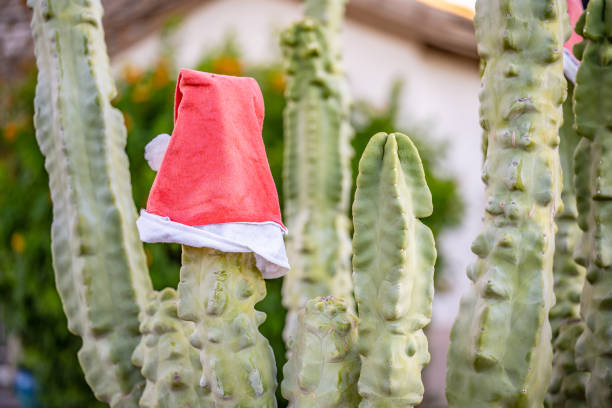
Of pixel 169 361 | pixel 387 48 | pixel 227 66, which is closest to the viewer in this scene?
pixel 169 361

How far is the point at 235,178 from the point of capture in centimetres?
63

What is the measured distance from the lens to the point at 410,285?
0.57 meters

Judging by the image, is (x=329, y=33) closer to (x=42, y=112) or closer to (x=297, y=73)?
(x=297, y=73)

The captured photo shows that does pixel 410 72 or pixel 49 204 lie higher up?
pixel 410 72

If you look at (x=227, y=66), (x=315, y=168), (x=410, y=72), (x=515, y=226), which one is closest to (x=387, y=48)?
(x=410, y=72)

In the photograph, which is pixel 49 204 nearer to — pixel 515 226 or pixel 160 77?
pixel 160 77

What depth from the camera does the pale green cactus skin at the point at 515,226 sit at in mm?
578

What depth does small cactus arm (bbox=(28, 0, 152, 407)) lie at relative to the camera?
0.75 metres

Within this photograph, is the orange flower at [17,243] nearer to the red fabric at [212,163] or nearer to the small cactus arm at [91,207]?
the small cactus arm at [91,207]

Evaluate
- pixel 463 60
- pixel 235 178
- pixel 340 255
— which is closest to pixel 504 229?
pixel 235 178

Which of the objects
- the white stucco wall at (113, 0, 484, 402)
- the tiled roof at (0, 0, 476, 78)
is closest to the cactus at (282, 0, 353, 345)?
the tiled roof at (0, 0, 476, 78)

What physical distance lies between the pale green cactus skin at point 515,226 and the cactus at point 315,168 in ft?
1.26

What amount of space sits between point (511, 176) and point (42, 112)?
0.56 meters

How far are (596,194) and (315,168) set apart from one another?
46 cm
